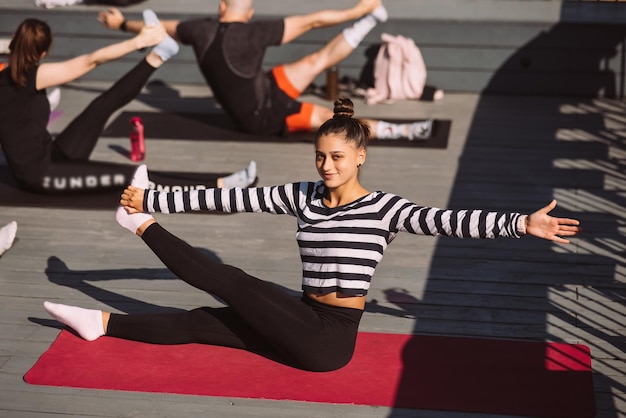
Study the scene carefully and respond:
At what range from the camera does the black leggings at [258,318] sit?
14.4 ft

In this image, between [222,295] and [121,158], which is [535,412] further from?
[121,158]

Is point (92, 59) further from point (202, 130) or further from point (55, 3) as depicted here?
point (55, 3)

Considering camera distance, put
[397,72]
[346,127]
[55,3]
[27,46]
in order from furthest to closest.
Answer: [55,3], [397,72], [27,46], [346,127]

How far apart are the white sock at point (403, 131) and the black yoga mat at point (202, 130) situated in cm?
5

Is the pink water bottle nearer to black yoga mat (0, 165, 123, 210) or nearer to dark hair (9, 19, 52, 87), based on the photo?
black yoga mat (0, 165, 123, 210)

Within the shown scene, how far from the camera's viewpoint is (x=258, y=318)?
4.41m

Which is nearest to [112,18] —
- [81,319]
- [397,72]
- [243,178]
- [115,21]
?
[115,21]

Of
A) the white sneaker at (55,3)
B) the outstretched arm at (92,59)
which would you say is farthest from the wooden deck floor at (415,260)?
the white sneaker at (55,3)

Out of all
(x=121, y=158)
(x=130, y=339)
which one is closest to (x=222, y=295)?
(x=130, y=339)

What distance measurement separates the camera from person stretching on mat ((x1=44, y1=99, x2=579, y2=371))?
4320 mm

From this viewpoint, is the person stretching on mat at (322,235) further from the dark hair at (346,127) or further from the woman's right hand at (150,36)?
the woman's right hand at (150,36)

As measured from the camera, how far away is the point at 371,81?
31.3 feet

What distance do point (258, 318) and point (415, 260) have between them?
1.77 metres

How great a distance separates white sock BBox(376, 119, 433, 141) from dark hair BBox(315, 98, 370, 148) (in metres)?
3.59
